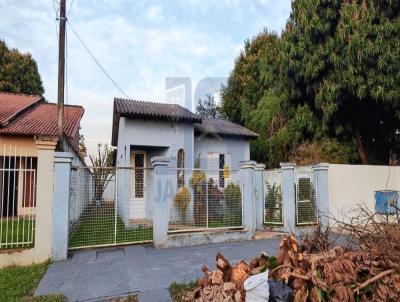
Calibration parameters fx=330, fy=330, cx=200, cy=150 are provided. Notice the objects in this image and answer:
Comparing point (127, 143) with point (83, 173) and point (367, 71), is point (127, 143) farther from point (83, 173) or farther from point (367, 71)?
point (367, 71)

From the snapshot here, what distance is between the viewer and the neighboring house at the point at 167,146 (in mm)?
9648

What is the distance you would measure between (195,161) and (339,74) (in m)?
7.11

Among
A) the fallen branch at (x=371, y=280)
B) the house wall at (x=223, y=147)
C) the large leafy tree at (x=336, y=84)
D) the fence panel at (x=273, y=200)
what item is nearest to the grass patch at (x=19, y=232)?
the fallen branch at (x=371, y=280)

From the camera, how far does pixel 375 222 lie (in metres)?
5.14

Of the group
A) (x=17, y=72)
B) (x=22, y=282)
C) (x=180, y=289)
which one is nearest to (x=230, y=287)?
(x=180, y=289)

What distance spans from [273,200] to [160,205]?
14.3 feet

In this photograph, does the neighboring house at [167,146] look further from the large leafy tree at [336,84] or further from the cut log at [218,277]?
the cut log at [218,277]

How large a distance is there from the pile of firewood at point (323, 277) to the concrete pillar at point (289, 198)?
5.81m

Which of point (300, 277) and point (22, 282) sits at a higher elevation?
point (300, 277)

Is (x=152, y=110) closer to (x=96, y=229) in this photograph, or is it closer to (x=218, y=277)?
(x=96, y=229)

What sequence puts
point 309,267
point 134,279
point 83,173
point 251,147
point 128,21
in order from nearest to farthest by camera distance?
point 309,267, point 134,279, point 83,173, point 128,21, point 251,147

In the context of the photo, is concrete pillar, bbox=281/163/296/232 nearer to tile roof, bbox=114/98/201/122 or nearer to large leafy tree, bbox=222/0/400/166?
large leafy tree, bbox=222/0/400/166

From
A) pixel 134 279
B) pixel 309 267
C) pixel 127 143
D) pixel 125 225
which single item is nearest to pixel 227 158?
pixel 127 143

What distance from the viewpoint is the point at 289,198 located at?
11.0 m
